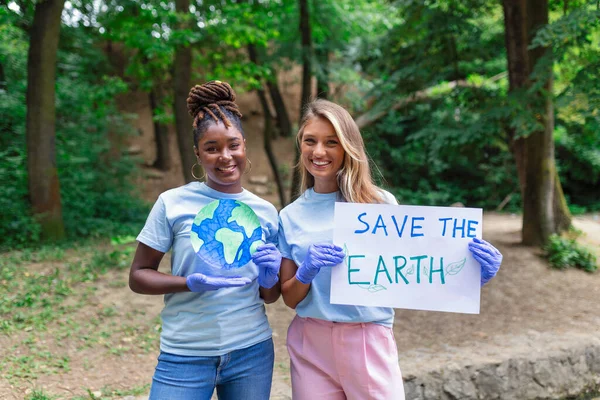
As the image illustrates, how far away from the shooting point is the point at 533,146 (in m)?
6.82

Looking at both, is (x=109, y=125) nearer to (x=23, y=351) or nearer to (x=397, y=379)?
(x=23, y=351)

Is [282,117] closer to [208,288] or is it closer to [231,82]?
[231,82]

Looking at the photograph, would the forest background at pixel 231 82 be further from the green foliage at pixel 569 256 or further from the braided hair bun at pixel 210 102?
the braided hair bun at pixel 210 102

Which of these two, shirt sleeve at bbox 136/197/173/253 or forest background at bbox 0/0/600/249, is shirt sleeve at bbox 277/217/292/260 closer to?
shirt sleeve at bbox 136/197/173/253

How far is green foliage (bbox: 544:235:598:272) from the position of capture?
254 inches

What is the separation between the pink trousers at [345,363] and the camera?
1942 mm

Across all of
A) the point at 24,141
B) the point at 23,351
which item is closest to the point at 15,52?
the point at 24,141

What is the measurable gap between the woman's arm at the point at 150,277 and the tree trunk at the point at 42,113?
5236 millimetres

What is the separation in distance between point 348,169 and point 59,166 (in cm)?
685

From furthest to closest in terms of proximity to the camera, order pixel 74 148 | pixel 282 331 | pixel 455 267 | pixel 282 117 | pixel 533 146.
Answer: pixel 282 117 < pixel 74 148 < pixel 533 146 < pixel 282 331 < pixel 455 267

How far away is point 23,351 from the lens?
3.76 m

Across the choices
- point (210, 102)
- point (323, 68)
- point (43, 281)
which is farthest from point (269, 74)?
point (210, 102)

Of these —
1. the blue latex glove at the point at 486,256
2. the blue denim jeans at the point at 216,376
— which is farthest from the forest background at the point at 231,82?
the blue latex glove at the point at 486,256

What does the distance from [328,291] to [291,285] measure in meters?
0.17
